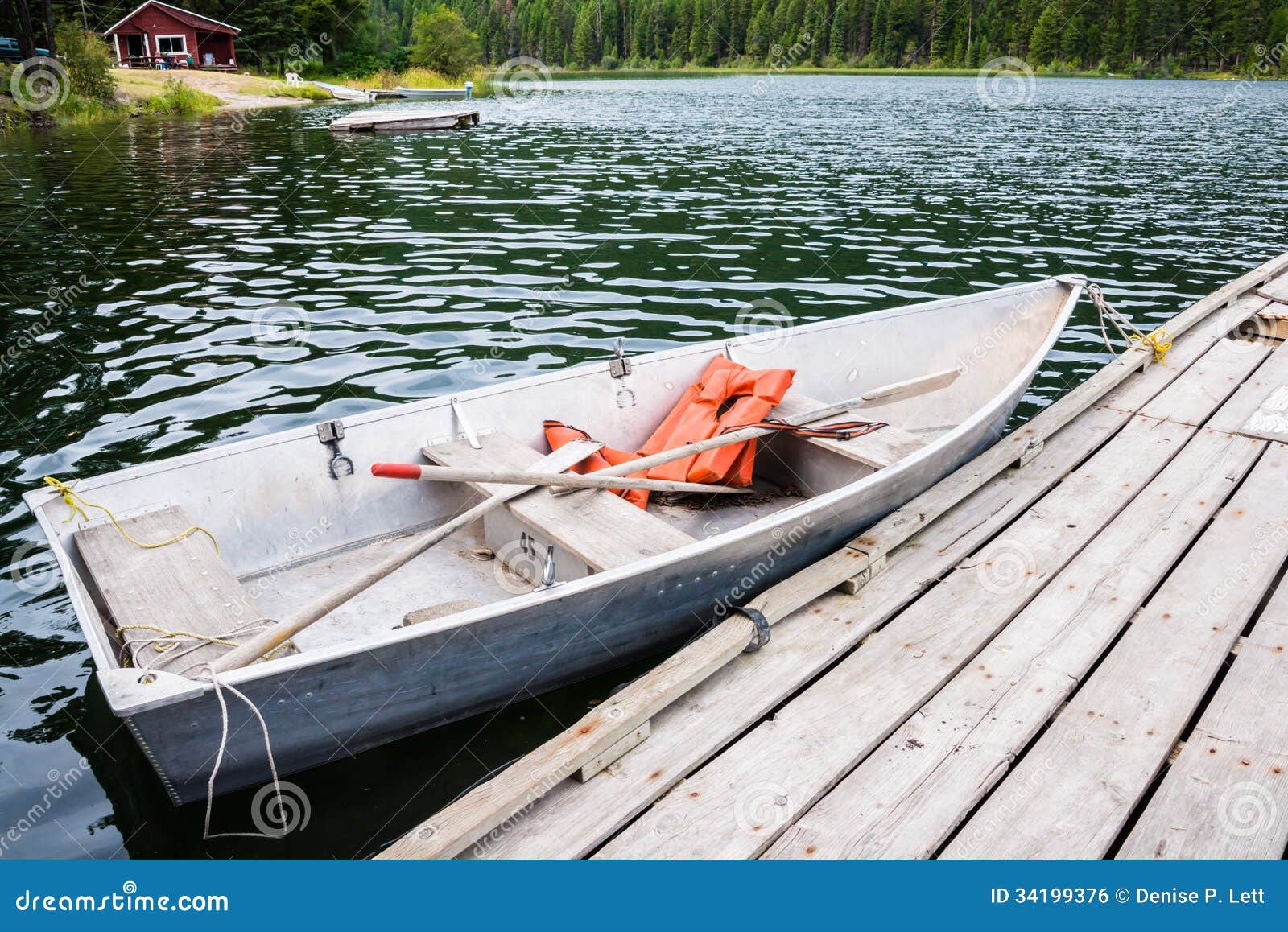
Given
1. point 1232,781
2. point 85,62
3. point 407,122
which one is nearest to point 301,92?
point 85,62

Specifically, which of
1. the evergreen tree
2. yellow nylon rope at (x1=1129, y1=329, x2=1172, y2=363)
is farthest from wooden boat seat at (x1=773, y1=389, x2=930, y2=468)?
the evergreen tree

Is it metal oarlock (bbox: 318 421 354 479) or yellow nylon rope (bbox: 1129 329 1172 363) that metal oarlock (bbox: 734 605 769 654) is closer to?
metal oarlock (bbox: 318 421 354 479)

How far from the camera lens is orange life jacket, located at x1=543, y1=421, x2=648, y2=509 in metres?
5.28

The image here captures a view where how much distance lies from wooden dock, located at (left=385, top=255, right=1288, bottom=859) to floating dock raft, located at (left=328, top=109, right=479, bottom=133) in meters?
26.8

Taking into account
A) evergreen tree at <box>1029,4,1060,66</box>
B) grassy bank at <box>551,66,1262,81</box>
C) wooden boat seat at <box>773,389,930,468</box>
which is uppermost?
evergreen tree at <box>1029,4,1060,66</box>

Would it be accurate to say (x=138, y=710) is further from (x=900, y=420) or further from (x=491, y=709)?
(x=900, y=420)

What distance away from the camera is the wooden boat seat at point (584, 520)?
4.22 metres

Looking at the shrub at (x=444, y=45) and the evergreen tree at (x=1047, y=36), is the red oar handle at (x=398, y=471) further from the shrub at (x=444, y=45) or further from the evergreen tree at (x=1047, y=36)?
the evergreen tree at (x=1047, y=36)

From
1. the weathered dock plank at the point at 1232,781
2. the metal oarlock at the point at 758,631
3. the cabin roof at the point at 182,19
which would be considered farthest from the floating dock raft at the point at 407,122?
the weathered dock plank at the point at 1232,781

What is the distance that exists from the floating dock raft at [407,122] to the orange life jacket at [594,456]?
25.7 m

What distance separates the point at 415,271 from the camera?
11.9 m

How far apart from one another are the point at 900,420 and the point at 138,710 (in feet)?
17.7

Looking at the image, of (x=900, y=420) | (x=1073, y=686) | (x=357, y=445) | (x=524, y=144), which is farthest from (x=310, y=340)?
(x=524, y=144)

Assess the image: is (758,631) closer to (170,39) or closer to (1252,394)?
(1252,394)
